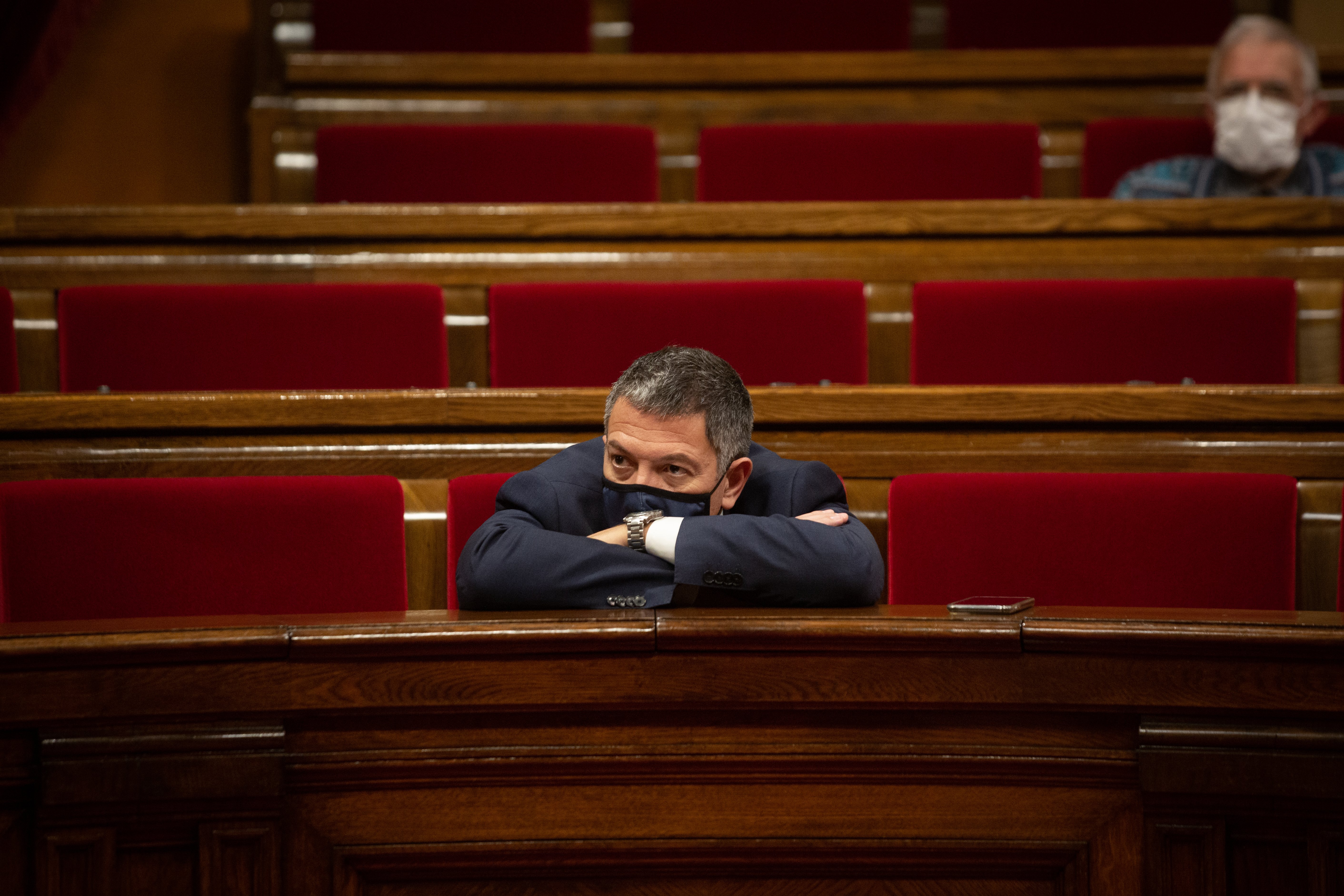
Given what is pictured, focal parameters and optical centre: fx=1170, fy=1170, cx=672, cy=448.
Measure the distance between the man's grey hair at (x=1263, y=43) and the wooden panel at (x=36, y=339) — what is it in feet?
2.10

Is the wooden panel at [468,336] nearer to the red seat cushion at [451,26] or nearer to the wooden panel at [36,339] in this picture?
the wooden panel at [36,339]

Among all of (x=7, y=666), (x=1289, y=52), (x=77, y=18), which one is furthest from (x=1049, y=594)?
(x=77, y=18)

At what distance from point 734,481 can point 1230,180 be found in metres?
0.45

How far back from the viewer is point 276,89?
806mm

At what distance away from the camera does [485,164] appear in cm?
71

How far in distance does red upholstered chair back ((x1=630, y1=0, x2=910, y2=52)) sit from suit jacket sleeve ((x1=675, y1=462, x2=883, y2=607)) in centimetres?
60

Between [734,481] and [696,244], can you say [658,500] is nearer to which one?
[734,481]

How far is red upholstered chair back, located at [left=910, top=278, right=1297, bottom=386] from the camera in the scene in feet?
1.72

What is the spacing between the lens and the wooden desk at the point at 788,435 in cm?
42

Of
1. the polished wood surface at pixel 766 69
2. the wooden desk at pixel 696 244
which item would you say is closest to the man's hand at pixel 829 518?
the wooden desk at pixel 696 244

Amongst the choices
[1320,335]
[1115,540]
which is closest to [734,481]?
[1115,540]

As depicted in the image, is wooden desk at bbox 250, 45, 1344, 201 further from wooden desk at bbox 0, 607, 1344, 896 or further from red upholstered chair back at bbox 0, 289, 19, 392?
wooden desk at bbox 0, 607, 1344, 896

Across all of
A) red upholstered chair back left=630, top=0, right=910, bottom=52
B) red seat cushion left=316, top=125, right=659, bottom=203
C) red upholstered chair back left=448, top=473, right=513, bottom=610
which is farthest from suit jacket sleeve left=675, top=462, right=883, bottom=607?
red upholstered chair back left=630, top=0, right=910, bottom=52

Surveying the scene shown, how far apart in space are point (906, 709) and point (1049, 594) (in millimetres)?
173
